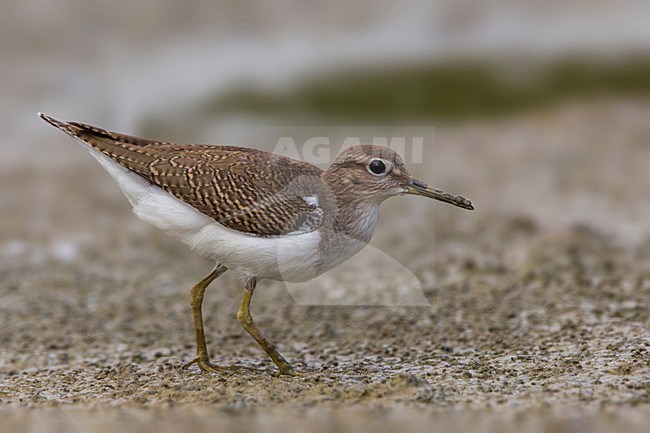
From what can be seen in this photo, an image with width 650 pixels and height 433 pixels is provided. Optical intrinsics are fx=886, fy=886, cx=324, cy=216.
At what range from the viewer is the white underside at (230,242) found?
521 cm

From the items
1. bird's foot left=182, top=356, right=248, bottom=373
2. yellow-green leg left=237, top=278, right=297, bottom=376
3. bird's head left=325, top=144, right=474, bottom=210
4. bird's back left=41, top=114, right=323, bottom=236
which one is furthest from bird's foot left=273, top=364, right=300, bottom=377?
bird's head left=325, top=144, right=474, bottom=210

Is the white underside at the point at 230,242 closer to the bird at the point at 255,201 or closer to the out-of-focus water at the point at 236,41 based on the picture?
the bird at the point at 255,201

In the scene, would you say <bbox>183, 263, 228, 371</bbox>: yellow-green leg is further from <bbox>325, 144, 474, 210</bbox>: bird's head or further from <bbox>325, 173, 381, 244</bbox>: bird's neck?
<bbox>325, 144, 474, 210</bbox>: bird's head

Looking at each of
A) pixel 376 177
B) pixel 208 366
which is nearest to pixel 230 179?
pixel 376 177

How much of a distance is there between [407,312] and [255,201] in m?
2.05

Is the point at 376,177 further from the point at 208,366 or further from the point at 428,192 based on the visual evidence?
the point at 208,366

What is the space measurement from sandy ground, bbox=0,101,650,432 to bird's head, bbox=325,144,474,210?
110 centimetres

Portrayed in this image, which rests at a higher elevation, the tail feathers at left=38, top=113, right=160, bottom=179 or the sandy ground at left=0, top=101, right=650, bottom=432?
the tail feathers at left=38, top=113, right=160, bottom=179

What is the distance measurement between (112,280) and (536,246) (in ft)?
12.4

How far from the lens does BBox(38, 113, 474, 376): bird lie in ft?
17.3

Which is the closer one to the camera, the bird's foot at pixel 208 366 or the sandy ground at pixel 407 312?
the sandy ground at pixel 407 312

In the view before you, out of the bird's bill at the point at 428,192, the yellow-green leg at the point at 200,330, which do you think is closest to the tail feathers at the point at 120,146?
the yellow-green leg at the point at 200,330

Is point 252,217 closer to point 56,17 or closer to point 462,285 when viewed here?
point 462,285

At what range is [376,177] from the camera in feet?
18.0
